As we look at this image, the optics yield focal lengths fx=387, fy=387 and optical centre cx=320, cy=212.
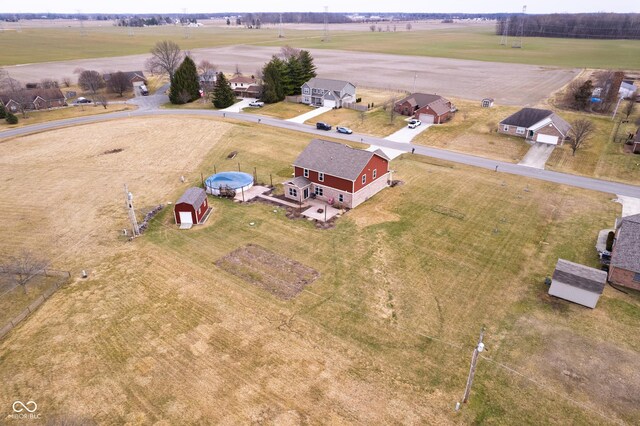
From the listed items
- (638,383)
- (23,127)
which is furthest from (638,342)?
(23,127)

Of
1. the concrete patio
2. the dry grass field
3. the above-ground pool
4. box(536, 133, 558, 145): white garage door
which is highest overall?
box(536, 133, 558, 145): white garage door

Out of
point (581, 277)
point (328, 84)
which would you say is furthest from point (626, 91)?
point (581, 277)

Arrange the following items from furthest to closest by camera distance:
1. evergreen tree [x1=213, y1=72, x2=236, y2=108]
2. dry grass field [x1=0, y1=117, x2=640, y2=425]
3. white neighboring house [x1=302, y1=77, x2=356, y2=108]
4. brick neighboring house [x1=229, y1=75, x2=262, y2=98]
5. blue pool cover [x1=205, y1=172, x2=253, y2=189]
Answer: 1. brick neighboring house [x1=229, y1=75, x2=262, y2=98]
2. evergreen tree [x1=213, y1=72, x2=236, y2=108]
3. white neighboring house [x1=302, y1=77, x2=356, y2=108]
4. blue pool cover [x1=205, y1=172, x2=253, y2=189]
5. dry grass field [x1=0, y1=117, x2=640, y2=425]

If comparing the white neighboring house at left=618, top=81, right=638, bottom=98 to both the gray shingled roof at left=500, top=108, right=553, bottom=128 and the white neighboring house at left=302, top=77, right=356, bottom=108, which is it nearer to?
the gray shingled roof at left=500, top=108, right=553, bottom=128

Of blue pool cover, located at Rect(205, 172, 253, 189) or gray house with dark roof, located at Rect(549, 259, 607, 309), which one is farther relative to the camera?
blue pool cover, located at Rect(205, 172, 253, 189)

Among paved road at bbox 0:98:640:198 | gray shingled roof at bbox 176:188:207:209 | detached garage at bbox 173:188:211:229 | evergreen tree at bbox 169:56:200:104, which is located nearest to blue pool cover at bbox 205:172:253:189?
gray shingled roof at bbox 176:188:207:209

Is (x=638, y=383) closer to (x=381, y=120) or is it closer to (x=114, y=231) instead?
(x=114, y=231)
